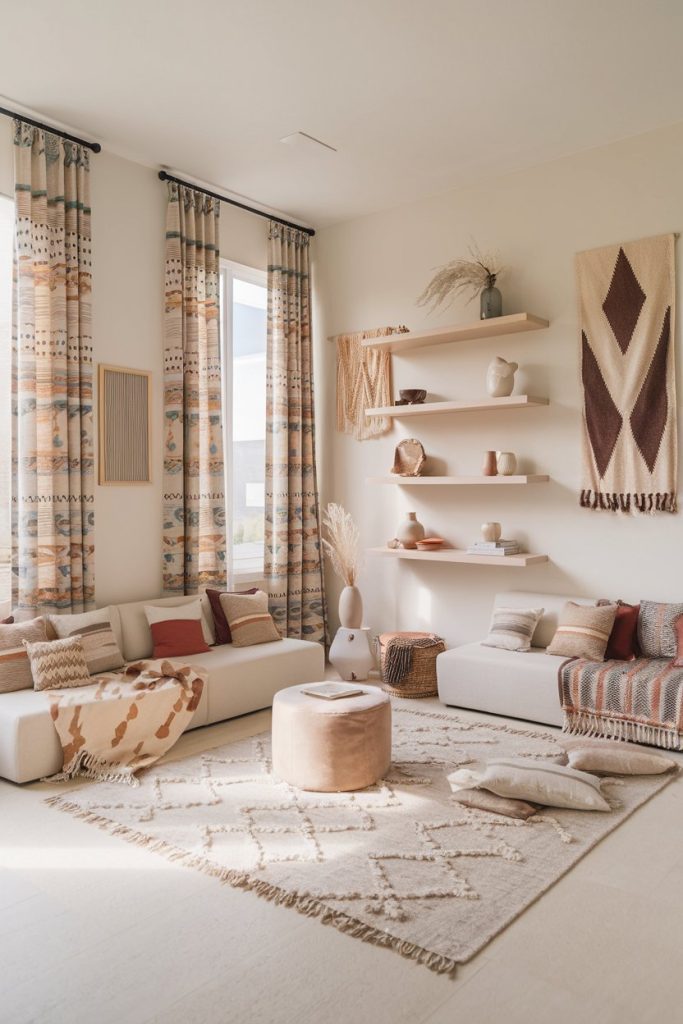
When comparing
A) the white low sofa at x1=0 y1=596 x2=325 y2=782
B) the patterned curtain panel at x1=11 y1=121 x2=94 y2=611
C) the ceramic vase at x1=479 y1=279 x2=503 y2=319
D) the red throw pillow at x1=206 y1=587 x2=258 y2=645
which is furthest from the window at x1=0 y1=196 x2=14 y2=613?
the ceramic vase at x1=479 y1=279 x2=503 y2=319

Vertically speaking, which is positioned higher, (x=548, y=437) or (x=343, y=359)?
(x=343, y=359)

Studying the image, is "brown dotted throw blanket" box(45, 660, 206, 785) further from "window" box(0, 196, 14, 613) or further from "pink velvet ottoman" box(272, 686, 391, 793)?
"window" box(0, 196, 14, 613)

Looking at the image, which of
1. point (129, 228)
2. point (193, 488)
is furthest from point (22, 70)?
point (193, 488)

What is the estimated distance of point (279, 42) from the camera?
375cm

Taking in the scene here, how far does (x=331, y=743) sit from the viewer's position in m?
3.49

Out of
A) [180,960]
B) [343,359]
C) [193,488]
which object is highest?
[343,359]

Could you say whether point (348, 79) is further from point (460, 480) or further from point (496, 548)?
point (496, 548)

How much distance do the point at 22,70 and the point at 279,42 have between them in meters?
1.25

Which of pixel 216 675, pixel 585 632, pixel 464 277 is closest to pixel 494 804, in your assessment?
pixel 585 632

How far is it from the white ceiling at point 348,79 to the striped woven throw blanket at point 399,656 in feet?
9.68

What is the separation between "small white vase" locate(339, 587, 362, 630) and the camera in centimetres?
573

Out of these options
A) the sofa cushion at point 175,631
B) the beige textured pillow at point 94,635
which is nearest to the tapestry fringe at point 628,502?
the sofa cushion at point 175,631

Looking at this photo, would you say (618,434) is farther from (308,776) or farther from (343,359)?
(308,776)

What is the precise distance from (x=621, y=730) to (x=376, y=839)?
5.59 feet
